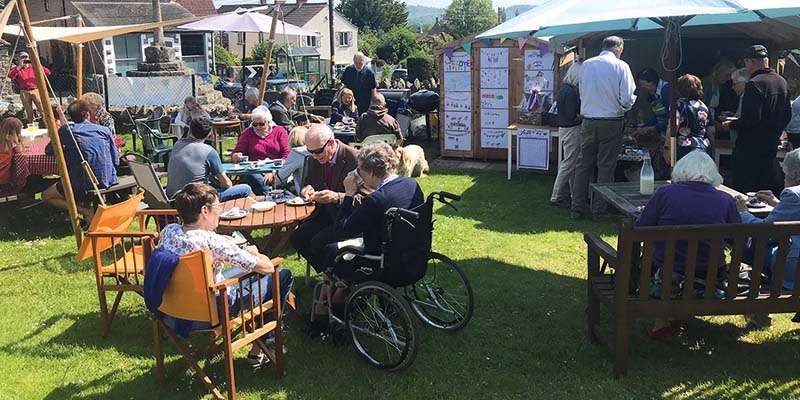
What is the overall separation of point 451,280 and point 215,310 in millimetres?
2142

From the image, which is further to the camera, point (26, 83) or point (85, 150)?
point (26, 83)

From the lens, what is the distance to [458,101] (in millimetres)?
9578

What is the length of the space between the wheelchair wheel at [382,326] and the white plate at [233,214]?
3.53ft

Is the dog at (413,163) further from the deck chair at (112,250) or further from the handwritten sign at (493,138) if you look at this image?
the deck chair at (112,250)

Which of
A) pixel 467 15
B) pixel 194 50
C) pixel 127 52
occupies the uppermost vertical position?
pixel 467 15

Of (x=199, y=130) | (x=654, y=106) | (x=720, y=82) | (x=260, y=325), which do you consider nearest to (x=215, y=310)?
(x=260, y=325)

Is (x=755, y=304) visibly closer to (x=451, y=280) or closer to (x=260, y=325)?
(x=451, y=280)

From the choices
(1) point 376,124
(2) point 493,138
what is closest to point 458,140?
(2) point 493,138

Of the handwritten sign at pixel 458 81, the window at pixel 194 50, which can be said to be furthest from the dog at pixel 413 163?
the window at pixel 194 50

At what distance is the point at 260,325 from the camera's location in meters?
3.54

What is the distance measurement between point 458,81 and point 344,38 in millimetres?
41369

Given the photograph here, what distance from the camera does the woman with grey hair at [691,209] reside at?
3441mm

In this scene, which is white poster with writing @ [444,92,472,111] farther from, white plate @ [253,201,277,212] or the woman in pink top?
white plate @ [253,201,277,212]

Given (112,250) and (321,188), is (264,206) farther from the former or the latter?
(112,250)
